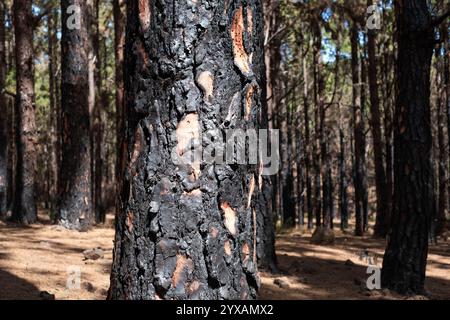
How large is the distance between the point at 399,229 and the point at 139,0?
211 inches

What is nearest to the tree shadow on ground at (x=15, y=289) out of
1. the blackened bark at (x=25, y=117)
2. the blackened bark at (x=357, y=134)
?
the blackened bark at (x=25, y=117)

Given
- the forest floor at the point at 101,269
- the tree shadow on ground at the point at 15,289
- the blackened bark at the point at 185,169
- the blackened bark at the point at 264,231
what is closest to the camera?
the blackened bark at the point at 185,169

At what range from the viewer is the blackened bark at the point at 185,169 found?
6.55 feet

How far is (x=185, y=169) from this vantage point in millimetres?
2021

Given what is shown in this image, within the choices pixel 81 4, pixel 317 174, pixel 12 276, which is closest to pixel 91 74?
pixel 81 4

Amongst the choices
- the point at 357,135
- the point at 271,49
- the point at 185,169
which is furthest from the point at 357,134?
the point at 185,169

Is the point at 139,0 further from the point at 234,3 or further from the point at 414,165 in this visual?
the point at 414,165

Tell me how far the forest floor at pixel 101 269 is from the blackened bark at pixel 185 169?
3080mm

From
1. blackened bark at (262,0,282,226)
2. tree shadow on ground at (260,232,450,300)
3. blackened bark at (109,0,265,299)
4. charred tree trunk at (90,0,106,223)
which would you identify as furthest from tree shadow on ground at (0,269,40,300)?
charred tree trunk at (90,0,106,223)

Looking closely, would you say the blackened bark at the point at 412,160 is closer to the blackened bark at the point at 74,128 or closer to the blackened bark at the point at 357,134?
the blackened bark at the point at 74,128

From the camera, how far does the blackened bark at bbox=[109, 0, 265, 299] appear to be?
2.00 m

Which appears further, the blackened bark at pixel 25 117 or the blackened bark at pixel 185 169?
the blackened bark at pixel 25 117

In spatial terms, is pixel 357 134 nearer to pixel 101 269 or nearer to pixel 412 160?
pixel 412 160

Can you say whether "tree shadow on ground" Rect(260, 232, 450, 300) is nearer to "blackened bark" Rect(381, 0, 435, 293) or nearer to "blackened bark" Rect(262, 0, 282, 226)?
"blackened bark" Rect(381, 0, 435, 293)
